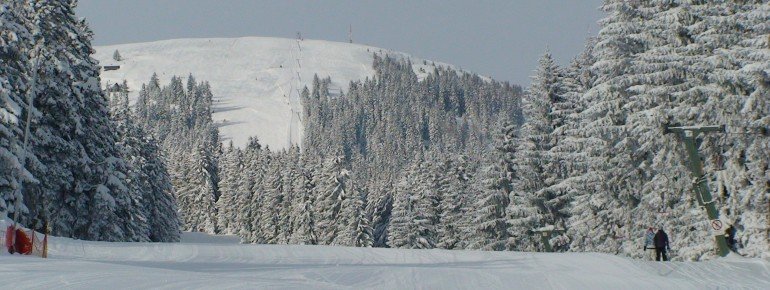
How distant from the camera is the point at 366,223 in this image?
2467 inches

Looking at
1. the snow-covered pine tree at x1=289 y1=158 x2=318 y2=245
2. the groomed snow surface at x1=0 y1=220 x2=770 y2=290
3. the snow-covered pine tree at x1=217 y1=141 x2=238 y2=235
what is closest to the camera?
the groomed snow surface at x1=0 y1=220 x2=770 y2=290

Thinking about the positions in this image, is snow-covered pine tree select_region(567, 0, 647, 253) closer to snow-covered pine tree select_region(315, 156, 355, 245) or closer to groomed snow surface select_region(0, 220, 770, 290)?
groomed snow surface select_region(0, 220, 770, 290)

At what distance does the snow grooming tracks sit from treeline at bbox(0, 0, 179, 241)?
6059 millimetres

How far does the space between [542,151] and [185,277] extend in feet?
89.7

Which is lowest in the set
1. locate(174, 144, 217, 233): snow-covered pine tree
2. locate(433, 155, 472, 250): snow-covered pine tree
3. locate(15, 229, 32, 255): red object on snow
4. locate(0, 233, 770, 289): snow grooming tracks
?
locate(0, 233, 770, 289): snow grooming tracks

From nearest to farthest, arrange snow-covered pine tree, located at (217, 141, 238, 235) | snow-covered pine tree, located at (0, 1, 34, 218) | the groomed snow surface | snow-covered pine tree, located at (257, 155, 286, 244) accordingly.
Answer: the groomed snow surface → snow-covered pine tree, located at (0, 1, 34, 218) → snow-covered pine tree, located at (257, 155, 286, 244) → snow-covered pine tree, located at (217, 141, 238, 235)

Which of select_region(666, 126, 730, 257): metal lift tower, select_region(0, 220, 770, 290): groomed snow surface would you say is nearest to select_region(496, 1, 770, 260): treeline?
select_region(666, 126, 730, 257): metal lift tower

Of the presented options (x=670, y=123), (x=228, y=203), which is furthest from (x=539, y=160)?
(x=228, y=203)

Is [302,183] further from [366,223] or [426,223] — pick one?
[426,223]

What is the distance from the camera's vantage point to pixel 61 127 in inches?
1183

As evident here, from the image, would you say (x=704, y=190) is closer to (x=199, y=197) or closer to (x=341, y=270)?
(x=341, y=270)

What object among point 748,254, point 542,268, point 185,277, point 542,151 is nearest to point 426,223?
point 542,151

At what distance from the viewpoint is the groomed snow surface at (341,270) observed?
12164 mm

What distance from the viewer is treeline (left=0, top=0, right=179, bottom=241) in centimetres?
2706
